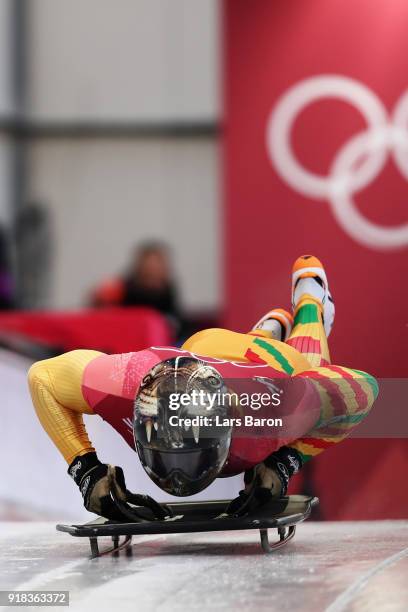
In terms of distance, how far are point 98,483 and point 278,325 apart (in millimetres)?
1056

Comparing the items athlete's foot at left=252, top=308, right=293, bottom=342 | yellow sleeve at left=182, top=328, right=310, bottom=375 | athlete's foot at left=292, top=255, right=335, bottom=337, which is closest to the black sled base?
yellow sleeve at left=182, top=328, right=310, bottom=375

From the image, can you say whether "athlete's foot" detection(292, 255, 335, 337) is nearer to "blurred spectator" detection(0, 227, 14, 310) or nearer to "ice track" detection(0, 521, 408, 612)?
"ice track" detection(0, 521, 408, 612)

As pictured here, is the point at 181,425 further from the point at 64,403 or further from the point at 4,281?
the point at 4,281

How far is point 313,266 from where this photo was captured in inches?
169

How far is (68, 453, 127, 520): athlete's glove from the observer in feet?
10.8

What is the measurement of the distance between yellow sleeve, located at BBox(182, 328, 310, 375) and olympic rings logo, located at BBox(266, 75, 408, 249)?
290 centimetres

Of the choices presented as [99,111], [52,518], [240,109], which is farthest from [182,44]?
[52,518]

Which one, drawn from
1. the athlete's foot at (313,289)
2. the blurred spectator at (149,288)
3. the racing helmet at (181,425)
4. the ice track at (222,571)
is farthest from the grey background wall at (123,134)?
the racing helmet at (181,425)

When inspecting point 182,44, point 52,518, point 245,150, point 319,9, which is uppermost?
point 182,44

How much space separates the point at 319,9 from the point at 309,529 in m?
3.68

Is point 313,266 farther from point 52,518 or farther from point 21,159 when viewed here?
point 21,159

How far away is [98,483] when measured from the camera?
131 inches

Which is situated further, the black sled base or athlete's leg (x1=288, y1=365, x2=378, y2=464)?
athlete's leg (x1=288, y1=365, x2=378, y2=464)

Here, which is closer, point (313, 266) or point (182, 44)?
point (313, 266)
